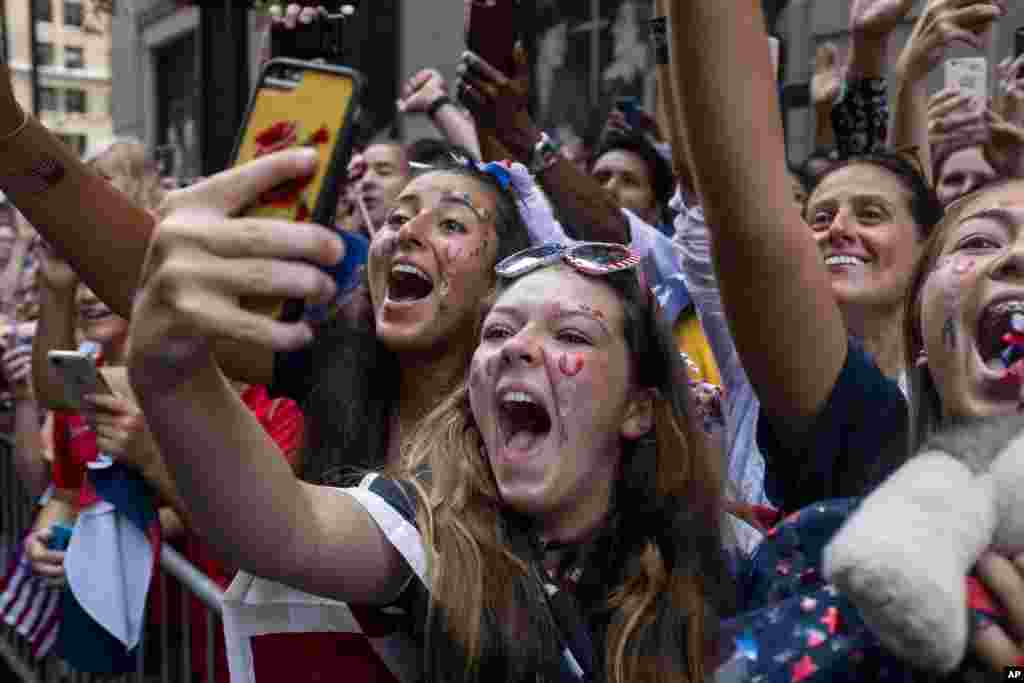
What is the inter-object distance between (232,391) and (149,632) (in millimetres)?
2388

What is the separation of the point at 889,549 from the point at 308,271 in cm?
64

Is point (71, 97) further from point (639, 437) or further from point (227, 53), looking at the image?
point (639, 437)

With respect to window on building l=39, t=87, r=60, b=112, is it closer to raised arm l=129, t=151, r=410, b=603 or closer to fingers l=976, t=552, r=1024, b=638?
raised arm l=129, t=151, r=410, b=603

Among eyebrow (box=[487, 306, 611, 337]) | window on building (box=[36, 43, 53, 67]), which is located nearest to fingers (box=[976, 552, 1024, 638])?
eyebrow (box=[487, 306, 611, 337])

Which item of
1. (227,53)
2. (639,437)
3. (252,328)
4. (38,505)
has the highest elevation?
(227,53)

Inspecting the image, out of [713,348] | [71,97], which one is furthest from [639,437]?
[71,97]

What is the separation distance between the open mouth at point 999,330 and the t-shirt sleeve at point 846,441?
245 millimetres

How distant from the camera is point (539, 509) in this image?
1.95 metres

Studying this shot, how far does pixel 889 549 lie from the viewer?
120 centimetres

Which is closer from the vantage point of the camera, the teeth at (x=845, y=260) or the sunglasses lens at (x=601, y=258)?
the sunglasses lens at (x=601, y=258)

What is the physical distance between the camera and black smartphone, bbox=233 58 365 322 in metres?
1.24

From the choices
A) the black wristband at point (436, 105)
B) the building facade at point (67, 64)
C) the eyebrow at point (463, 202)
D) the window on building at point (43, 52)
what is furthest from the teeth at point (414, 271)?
the window on building at point (43, 52)

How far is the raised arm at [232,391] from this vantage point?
1193 millimetres

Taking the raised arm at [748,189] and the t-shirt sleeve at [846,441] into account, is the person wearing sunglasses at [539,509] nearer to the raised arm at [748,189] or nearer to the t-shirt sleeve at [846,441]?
the t-shirt sleeve at [846,441]
